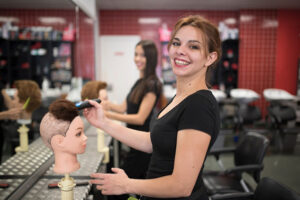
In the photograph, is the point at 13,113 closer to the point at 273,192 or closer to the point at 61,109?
the point at 61,109

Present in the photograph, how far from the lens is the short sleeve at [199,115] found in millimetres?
1027

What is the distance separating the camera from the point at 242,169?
92.7 inches

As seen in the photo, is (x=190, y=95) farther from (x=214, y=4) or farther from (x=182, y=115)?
(x=214, y=4)

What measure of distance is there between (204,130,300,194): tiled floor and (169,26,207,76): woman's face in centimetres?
321

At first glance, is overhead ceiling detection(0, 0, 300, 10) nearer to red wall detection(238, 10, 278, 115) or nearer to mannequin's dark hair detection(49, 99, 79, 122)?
red wall detection(238, 10, 278, 115)

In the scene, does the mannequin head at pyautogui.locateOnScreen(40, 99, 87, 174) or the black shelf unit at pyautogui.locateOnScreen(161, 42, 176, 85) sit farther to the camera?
the black shelf unit at pyautogui.locateOnScreen(161, 42, 176, 85)

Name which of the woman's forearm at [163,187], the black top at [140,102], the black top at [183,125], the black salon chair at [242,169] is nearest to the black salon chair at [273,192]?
the black top at [183,125]

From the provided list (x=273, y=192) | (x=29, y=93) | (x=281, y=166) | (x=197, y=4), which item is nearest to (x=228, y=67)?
(x=197, y=4)

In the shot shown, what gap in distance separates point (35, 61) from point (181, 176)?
1.75 metres

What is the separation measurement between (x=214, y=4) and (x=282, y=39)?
2321mm

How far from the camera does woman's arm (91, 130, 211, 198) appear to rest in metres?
1.01

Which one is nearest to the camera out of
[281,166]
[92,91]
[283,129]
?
[92,91]

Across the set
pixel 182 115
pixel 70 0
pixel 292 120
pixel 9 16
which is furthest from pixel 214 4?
pixel 182 115

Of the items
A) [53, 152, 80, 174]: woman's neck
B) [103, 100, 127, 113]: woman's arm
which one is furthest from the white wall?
[53, 152, 80, 174]: woman's neck
